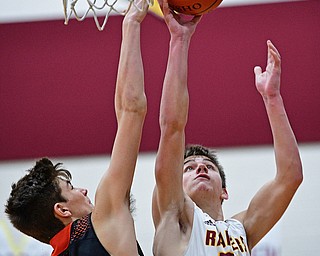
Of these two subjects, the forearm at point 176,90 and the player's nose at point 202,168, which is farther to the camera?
the player's nose at point 202,168

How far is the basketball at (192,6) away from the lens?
3.46 meters

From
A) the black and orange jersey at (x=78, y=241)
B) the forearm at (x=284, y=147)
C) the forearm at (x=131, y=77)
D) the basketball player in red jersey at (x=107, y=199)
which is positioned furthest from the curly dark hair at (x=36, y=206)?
the forearm at (x=284, y=147)

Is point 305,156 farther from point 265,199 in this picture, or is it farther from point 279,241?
point 265,199

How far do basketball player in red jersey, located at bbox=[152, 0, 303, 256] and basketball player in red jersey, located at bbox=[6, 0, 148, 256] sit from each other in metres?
0.27

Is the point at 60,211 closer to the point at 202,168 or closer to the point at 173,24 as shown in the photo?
the point at 202,168

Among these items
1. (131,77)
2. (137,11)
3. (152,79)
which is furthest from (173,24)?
(152,79)

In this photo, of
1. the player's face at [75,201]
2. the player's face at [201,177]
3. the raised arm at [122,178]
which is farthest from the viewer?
the player's face at [201,177]

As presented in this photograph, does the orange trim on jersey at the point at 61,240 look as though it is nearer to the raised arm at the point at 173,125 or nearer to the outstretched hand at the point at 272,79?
the raised arm at the point at 173,125

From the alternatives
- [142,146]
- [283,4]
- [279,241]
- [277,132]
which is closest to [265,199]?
[277,132]

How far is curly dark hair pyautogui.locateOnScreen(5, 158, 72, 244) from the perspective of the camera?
3.50m

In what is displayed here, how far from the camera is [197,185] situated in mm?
3961

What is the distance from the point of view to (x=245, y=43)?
6469mm

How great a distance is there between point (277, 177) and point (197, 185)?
44cm

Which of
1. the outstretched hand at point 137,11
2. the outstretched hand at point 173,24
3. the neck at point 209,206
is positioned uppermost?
the outstretched hand at point 137,11
